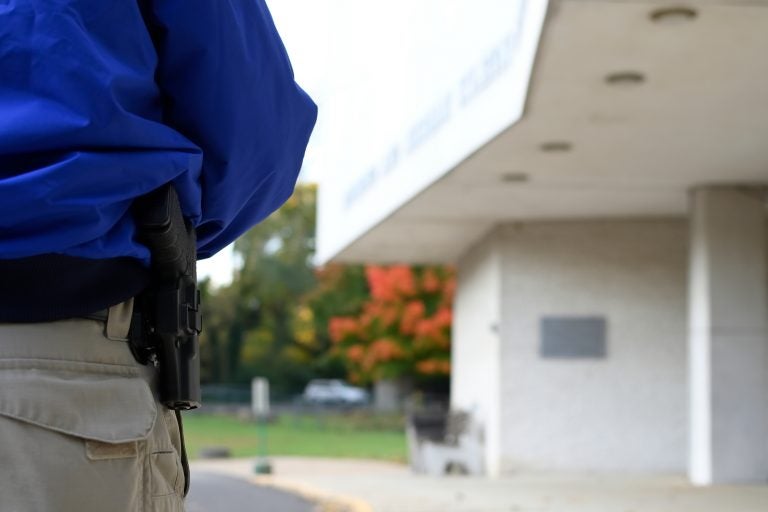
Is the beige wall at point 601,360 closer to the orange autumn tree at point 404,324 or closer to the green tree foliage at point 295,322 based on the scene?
the orange autumn tree at point 404,324

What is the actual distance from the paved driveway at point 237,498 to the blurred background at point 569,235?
14.6 inches

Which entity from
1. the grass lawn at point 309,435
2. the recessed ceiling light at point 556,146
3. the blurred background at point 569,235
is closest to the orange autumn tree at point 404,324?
the grass lawn at point 309,435

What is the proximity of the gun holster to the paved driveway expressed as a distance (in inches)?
406

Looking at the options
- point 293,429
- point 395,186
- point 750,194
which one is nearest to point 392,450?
point 293,429

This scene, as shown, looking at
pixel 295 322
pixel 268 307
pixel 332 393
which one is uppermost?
pixel 268 307

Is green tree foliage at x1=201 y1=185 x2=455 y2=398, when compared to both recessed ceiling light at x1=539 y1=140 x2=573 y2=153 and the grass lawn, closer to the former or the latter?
the grass lawn

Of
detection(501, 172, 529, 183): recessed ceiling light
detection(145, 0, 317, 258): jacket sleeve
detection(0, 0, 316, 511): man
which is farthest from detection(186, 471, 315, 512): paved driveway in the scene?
detection(0, 0, 316, 511): man

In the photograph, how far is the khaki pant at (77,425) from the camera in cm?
168

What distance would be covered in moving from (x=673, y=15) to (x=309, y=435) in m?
25.8

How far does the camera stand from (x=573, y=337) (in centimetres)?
1579

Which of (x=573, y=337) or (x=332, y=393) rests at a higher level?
(x=573, y=337)

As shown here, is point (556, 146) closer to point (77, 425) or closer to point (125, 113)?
point (125, 113)

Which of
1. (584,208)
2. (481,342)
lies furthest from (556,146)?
(481,342)

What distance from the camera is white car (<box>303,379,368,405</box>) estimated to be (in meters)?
44.9
